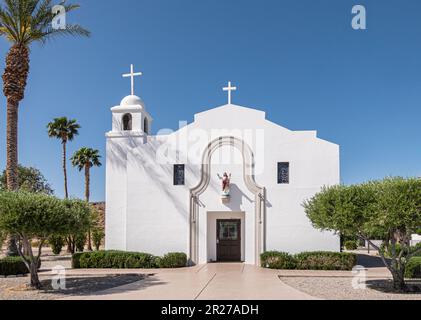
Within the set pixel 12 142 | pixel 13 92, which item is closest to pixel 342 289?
pixel 12 142

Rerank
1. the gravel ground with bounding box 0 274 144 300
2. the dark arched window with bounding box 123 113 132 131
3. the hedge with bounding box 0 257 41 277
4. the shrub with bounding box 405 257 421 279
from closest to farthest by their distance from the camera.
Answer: the gravel ground with bounding box 0 274 144 300 → the shrub with bounding box 405 257 421 279 → the hedge with bounding box 0 257 41 277 → the dark arched window with bounding box 123 113 132 131

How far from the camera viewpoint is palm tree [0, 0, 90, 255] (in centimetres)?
1916

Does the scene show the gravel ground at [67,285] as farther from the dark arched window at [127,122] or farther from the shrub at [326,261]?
the dark arched window at [127,122]

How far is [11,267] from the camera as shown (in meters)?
17.3

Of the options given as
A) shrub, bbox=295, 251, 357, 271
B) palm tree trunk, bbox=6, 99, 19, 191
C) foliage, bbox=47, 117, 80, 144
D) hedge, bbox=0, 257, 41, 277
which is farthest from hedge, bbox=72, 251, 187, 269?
foliage, bbox=47, 117, 80, 144

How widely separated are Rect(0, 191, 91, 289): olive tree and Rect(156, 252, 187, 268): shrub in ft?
20.3

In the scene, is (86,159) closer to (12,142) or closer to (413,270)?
(12,142)

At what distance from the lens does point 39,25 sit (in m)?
19.7

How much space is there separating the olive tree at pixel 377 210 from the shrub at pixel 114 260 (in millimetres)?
8909

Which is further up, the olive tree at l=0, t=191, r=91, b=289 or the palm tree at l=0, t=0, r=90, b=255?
the palm tree at l=0, t=0, r=90, b=255

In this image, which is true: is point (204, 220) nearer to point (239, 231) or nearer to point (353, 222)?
point (239, 231)

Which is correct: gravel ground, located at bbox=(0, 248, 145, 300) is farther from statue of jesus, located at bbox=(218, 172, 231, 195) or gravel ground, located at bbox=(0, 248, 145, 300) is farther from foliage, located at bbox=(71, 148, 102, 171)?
foliage, located at bbox=(71, 148, 102, 171)

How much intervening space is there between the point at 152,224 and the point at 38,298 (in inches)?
360
